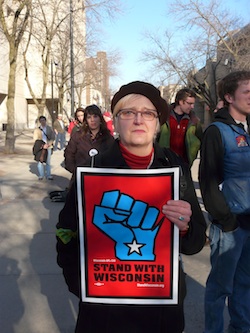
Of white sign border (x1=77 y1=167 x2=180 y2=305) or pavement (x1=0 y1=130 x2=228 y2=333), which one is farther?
pavement (x1=0 y1=130 x2=228 y2=333)

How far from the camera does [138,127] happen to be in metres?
1.73

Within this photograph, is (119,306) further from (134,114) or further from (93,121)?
(93,121)

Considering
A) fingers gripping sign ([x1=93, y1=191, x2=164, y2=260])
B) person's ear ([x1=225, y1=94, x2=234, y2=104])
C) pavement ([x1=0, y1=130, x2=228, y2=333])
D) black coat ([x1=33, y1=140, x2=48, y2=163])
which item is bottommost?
pavement ([x1=0, y1=130, x2=228, y2=333])

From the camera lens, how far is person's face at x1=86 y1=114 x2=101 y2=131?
4867mm

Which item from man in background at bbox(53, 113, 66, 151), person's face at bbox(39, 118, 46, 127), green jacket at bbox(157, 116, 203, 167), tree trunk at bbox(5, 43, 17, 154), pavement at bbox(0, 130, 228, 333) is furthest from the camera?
man in background at bbox(53, 113, 66, 151)

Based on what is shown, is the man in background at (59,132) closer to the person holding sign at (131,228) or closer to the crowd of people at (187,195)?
the crowd of people at (187,195)

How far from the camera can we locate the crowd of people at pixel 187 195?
Answer: 1739 mm

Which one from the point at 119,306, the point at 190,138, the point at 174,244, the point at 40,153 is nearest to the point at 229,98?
the point at 174,244

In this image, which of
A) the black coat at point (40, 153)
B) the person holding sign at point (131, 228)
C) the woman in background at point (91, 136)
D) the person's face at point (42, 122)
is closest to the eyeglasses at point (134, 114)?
the person holding sign at point (131, 228)

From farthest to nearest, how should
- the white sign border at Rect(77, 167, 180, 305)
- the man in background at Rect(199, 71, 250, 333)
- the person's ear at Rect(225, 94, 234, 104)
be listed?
the person's ear at Rect(225, 94, 234, 104) → the man in background at Rect(199, 71, 250, 333) → the white sign border at Rect(77, 167, 180, 305)

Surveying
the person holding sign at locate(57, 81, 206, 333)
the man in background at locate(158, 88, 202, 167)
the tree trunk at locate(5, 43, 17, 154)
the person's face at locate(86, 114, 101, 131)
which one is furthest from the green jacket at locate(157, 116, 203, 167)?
the tree trunk at locate(5, 43, 17, 154)

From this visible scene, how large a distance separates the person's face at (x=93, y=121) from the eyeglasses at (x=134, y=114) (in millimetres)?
3130

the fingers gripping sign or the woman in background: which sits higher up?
the woman in background

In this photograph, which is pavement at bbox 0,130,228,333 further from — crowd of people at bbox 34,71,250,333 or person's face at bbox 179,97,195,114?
person's face at bbox 179,97,195,114
